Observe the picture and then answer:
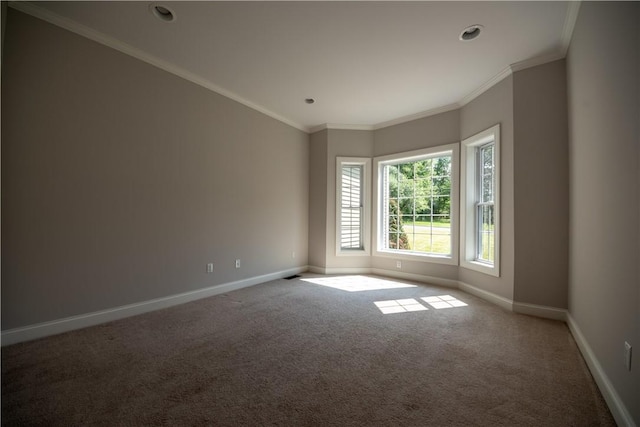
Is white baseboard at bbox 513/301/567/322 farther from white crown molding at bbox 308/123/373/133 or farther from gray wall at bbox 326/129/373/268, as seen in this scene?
white crown molding at bbox 308/123/373/133

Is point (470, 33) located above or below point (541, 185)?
above

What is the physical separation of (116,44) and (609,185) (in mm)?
4353

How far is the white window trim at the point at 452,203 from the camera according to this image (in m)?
4.25

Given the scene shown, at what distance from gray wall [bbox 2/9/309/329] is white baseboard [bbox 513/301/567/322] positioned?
3.58m

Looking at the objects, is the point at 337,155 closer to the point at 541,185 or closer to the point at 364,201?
the point at 364,201

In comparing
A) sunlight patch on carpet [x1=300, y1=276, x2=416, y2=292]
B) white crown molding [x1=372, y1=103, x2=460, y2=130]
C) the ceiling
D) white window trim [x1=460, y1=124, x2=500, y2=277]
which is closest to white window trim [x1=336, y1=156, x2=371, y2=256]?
sunlight patch on carpet [x1=300, y1=276, x2=416, y2=292]

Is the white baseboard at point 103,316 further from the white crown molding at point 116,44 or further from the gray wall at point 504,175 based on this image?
the gray wall at point 504,175

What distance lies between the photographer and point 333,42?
9.30 feet

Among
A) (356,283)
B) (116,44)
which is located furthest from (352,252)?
(116,44)

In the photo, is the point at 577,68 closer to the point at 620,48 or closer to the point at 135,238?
the point at 620,48

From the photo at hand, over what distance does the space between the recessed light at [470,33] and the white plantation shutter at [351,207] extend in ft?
9.45

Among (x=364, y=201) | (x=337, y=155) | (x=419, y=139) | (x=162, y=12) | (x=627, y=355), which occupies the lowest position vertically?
(x=627, y=355)

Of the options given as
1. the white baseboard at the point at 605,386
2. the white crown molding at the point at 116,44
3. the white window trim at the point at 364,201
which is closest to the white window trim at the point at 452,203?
the white window trim at the point at 364,201

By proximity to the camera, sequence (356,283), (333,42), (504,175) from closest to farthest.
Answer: (333,42), (504,175), (356,283)
